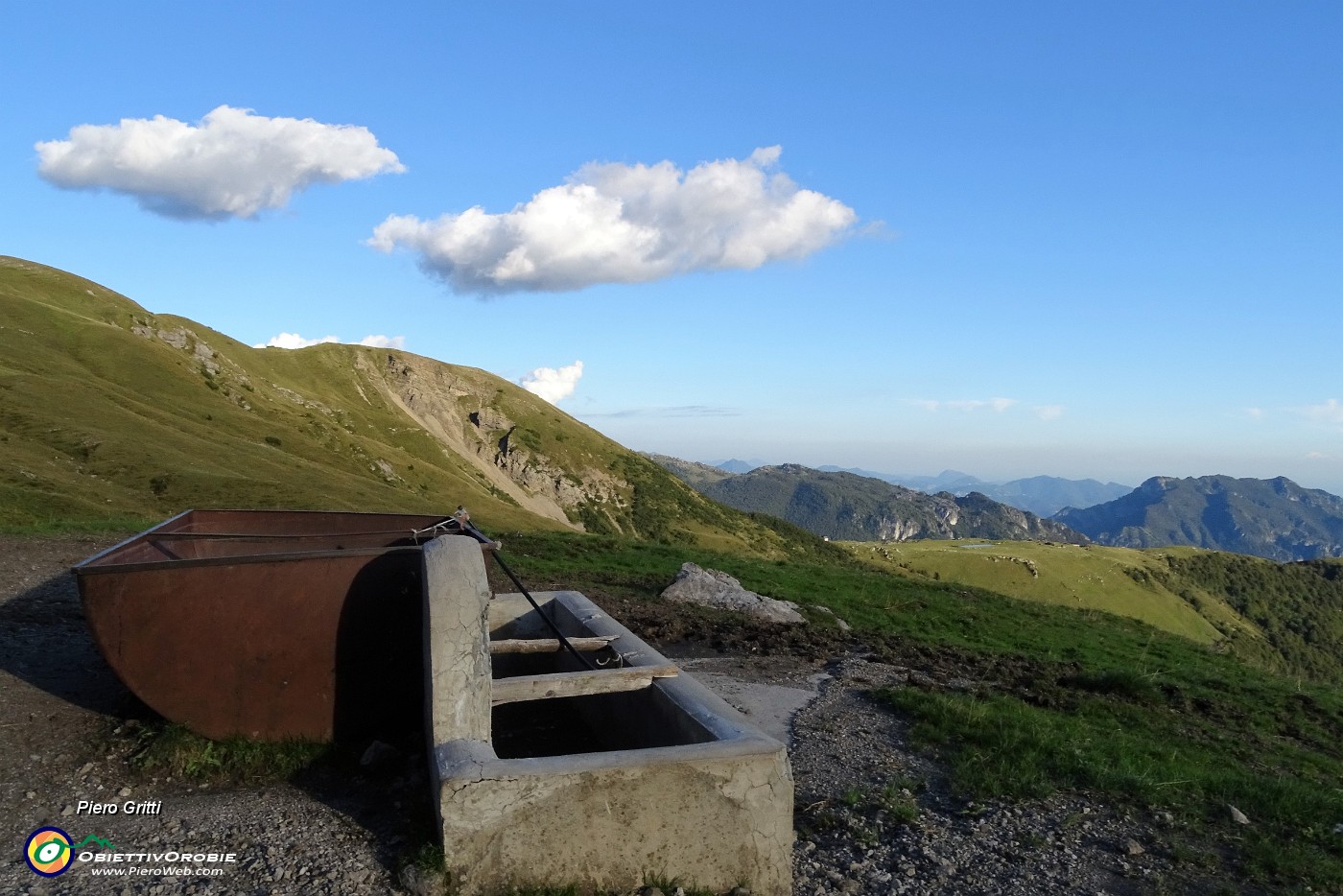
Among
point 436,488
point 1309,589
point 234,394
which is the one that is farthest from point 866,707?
point 1309,589

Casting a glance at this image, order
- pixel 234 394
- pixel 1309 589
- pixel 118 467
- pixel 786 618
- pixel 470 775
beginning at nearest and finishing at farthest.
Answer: pixel 470 775 → pixel 786 618 → pixel 118 467 → pixel 234 394 → pixel 1309 589

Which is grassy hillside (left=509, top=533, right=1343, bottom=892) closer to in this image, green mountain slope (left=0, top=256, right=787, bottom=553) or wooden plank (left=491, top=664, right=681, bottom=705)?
wooden plank (left=491, top=664, right=681, bottom=705)

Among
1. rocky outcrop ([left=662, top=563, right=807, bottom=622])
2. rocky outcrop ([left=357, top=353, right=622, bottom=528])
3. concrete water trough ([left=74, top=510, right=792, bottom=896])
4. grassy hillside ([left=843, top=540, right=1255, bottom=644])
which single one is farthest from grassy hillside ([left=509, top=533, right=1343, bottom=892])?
rocky outcrop ([left=357, top=353, right=622, bottom=528])

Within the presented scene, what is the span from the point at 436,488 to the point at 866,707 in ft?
200

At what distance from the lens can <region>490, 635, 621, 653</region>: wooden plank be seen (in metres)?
8.29

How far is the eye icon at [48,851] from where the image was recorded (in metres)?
4.79

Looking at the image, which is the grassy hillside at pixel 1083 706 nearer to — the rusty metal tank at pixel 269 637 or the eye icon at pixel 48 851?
the rusty metal tank at pixel 269 637

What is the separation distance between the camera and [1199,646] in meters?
24.3

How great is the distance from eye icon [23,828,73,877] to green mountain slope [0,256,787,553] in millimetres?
19826

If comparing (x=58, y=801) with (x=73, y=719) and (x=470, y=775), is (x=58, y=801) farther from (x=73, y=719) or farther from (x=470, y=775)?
(x=470, y=775)

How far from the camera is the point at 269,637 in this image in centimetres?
642

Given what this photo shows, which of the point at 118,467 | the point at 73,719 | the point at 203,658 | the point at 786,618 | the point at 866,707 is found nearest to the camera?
the point at 203,658

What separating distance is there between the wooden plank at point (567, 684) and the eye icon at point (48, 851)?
2773 millimetres

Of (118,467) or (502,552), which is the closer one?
(502,552)
